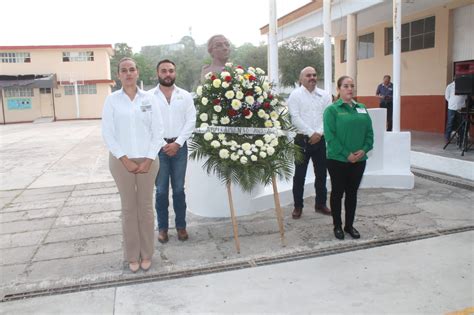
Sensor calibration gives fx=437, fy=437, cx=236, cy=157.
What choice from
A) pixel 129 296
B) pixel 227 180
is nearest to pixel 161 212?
pixel 227 180

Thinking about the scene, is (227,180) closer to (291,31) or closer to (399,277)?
(399,277)

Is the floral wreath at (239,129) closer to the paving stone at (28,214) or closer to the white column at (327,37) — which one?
Answer: the paving stone at (28,214)

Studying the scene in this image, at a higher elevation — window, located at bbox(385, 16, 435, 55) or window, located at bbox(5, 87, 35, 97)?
window, located at bbox(385, 16, 435, 55)

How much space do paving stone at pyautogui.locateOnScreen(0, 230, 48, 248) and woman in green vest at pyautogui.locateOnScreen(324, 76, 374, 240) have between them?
10.6 ft

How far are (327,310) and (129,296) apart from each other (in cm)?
149

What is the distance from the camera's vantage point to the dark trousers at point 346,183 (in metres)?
4.32

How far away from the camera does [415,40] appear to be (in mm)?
12359

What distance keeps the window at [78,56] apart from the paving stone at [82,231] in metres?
31.2

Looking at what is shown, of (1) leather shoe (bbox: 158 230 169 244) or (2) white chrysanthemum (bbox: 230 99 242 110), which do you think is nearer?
(2) white chrysanthemum (bbox: 230 99 242 110)

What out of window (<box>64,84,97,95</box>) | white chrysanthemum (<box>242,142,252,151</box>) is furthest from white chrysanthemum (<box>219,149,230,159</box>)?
window (<box>64,84,97,95</box>)

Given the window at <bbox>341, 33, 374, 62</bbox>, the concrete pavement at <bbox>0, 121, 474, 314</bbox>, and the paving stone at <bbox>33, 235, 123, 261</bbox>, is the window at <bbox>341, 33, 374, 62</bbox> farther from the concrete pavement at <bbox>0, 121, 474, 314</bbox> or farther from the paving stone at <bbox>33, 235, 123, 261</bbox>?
the paving stone at <bbox>33, 235, 123, 261</bbox>

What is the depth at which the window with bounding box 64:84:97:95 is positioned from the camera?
33.5 m

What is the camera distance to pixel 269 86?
438 centimetres

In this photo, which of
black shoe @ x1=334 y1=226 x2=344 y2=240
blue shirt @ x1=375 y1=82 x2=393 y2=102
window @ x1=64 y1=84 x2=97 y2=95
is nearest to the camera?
black shoe @ x1=334 y1=226 x2=344 y2=240
